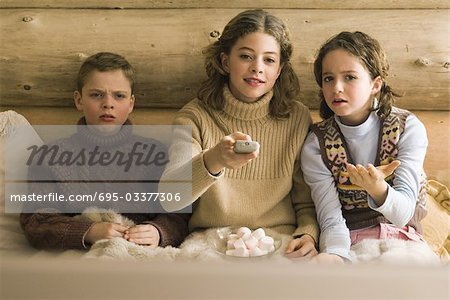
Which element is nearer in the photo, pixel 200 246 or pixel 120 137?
pixel 200 246

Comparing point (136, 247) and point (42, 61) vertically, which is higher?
point (42, 61)

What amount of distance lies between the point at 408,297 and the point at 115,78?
3.09 feet

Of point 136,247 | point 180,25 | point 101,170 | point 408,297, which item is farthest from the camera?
point 180,25

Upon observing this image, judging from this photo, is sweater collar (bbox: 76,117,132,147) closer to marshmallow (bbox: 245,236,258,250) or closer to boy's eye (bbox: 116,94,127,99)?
boy's eye (bbox: 116,94,127,99)

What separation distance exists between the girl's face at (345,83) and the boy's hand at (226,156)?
0.23 metres

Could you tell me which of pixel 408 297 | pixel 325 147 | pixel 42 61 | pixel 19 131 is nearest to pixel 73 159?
pixel 19 131

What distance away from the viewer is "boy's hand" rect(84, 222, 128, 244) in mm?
1146

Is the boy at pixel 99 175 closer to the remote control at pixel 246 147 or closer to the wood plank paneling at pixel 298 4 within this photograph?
the wood plank paneling at pixel 298 4

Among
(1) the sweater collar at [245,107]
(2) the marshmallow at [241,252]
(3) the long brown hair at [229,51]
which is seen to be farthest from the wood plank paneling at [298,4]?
(2) the marshmallow at [241,252]

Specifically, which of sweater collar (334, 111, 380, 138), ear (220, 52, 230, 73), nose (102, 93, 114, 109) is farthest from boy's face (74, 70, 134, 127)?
sweater collar (334, 111, 380, 138)

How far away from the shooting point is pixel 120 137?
4.19 feet

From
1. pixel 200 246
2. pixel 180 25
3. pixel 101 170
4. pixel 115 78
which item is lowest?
pixel 200 246

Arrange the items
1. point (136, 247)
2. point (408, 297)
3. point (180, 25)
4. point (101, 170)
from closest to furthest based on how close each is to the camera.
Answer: point (408, 297) → point (136, 247) → point (101, 170) → point (180, 25)

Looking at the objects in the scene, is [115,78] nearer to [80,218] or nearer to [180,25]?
[180,25]
